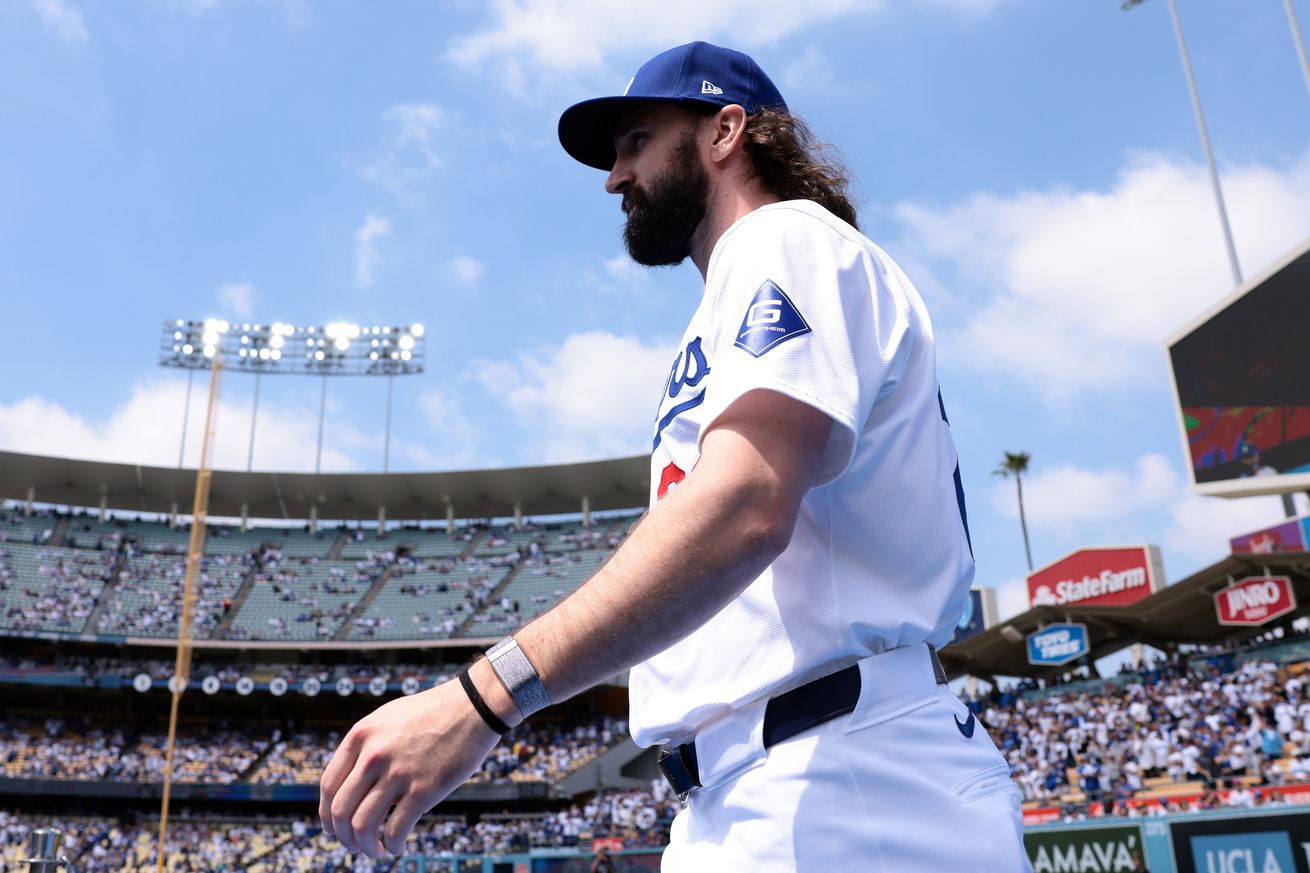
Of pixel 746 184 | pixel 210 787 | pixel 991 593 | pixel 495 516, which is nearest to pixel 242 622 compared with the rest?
pixel 210 787

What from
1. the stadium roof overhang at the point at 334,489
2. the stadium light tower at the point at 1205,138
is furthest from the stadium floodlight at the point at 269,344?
the stadium light tower at the point at 1205,138

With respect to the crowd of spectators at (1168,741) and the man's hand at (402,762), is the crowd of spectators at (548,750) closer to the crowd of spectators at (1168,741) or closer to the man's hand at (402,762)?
the crowd of spectators at (1168,741)

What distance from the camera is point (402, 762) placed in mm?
1453

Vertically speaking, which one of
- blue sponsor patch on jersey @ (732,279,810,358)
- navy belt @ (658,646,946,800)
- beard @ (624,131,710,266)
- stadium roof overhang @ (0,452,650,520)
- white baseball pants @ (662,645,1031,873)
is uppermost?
stadium roof overhang @ (0,452,650,520)

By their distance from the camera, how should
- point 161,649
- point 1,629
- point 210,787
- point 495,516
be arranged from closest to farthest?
point 210,787 < point 1,629 < point 161,649 < point 495,516

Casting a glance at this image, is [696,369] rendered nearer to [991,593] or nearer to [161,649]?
[991,593]

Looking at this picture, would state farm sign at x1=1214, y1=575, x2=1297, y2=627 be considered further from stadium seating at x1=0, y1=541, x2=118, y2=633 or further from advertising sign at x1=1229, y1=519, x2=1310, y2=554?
stadium seating at x1=0, y1=541, x2=118, y2=633

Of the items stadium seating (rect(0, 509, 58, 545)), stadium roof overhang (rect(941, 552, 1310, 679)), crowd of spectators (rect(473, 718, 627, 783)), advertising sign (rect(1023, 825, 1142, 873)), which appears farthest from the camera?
stadium seating (rect(0, 509, 58, 545))

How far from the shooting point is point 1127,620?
27.0 metres

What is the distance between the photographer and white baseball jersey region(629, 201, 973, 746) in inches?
62.2

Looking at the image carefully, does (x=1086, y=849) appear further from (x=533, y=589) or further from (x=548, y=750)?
(x=533, y=589)

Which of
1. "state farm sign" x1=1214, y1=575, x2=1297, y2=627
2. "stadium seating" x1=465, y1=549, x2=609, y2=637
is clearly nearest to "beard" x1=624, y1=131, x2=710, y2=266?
"state farm sign" x1=1214, y1=575, x2=1297, y2=627

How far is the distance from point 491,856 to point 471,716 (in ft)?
87.4

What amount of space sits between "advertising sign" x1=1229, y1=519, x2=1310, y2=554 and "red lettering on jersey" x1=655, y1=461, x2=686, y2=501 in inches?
1057
